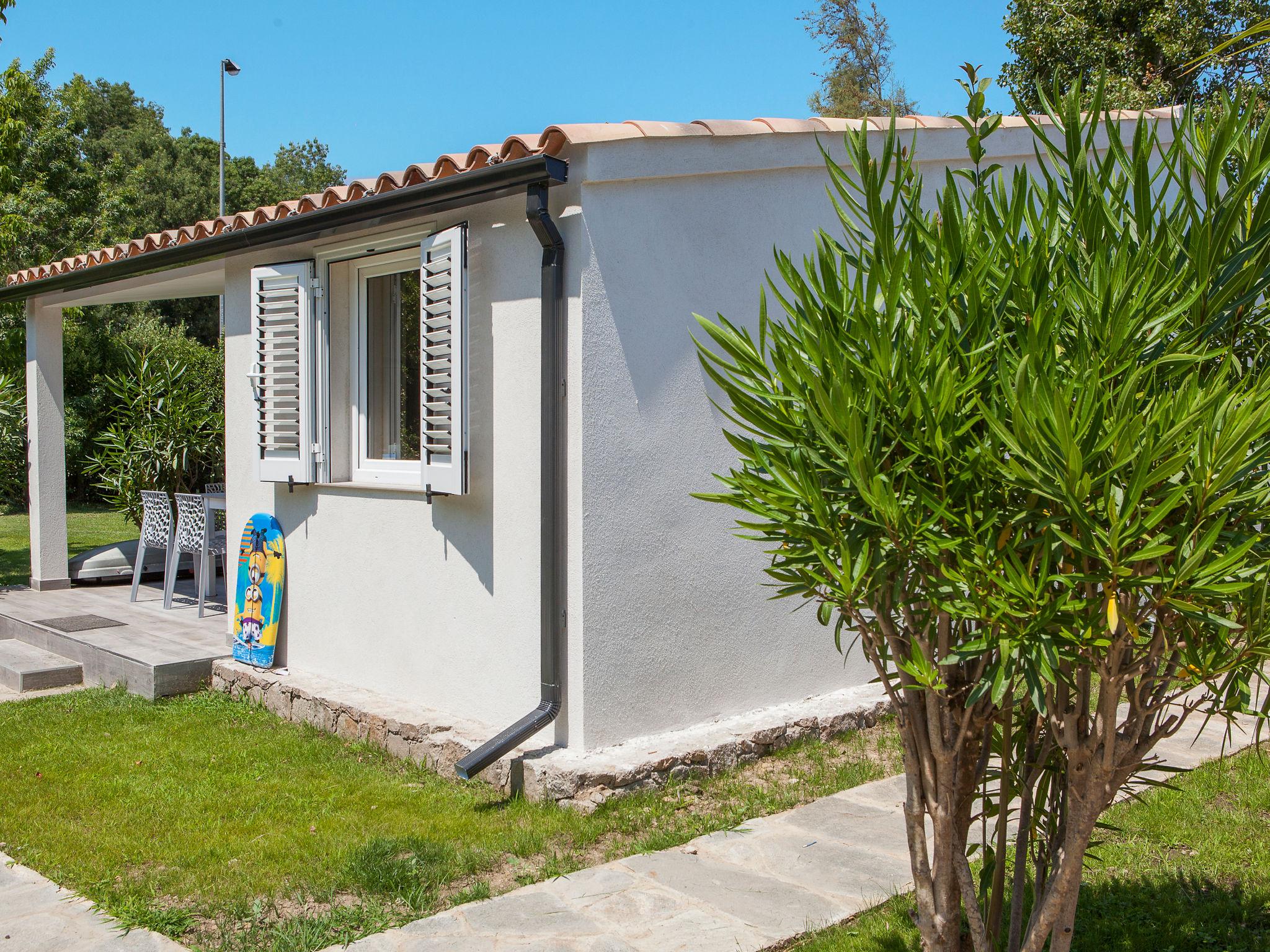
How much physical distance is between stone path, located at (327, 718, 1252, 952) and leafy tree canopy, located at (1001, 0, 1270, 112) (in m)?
13.1

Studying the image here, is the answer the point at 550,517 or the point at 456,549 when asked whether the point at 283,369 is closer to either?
the point at 456,549

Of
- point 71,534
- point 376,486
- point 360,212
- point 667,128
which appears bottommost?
point 71,534

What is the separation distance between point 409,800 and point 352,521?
196 cm

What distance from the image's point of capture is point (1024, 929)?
11.5ft

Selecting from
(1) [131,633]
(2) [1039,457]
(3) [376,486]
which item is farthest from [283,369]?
(2) [1039,457]

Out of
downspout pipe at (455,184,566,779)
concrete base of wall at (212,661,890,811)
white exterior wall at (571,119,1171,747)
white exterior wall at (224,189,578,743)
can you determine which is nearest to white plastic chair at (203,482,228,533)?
white exterior wall at (224,189,578,743)

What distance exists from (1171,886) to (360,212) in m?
5.08

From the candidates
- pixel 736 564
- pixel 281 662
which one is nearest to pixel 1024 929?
pixel 736 564

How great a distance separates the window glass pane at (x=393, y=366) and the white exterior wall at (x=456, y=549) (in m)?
0.18

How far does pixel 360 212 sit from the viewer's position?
6.02m

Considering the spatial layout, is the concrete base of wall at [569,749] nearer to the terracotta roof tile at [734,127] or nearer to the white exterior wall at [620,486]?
the white exterior wall at [620,486]

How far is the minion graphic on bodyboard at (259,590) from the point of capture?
279 inches

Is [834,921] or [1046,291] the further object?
[834,921]

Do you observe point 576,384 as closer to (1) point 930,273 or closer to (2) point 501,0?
(1) point 930,273
